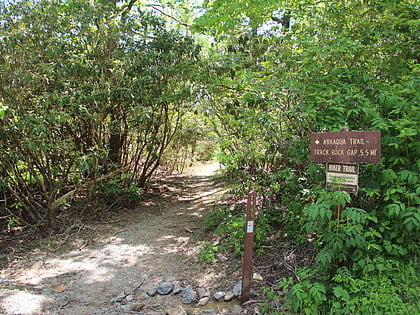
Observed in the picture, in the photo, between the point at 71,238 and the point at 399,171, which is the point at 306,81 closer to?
the point at 399,171

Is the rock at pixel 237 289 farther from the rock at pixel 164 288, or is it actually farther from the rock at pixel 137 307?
the rock at pixel 137 307

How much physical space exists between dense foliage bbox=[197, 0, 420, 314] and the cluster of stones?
82 cm

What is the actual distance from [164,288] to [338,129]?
3.09m

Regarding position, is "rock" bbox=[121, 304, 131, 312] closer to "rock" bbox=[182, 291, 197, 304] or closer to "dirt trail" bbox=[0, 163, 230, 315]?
"dirt trail" bbox=[0, 163, 230, 315]

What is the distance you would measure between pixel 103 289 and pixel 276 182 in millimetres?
3226

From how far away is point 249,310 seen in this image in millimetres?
3531

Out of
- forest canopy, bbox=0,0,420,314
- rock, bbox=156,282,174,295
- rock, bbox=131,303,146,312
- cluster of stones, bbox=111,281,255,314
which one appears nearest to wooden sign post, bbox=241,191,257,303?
cluster of stones, bbox=111,281,255,314

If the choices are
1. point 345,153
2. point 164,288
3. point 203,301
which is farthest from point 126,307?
point 345,153

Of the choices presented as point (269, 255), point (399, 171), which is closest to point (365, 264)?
point (399, 171)

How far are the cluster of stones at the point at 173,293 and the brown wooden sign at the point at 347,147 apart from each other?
80.3 inches

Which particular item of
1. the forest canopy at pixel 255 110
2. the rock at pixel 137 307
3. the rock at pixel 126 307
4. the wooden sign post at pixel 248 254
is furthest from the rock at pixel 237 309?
the rock at pixel 126 307

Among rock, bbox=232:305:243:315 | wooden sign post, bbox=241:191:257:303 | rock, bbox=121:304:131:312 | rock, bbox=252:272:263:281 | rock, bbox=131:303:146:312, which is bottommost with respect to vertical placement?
rock, bbox=121:304:131:312

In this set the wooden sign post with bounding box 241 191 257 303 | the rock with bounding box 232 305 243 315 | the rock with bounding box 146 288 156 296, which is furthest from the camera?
the rock with bounding box 146 288 156 296

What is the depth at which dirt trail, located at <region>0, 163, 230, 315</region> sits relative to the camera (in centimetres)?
390
